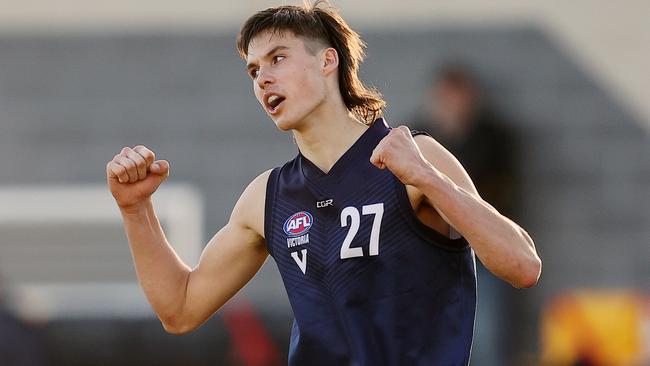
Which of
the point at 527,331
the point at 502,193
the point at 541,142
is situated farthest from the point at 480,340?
the point at 541,142

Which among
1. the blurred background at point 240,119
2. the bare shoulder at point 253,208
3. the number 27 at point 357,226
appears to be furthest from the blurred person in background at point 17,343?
the number 27 at point 357,226

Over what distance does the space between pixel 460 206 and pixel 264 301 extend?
229 inches

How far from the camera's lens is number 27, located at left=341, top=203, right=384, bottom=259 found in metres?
4.47

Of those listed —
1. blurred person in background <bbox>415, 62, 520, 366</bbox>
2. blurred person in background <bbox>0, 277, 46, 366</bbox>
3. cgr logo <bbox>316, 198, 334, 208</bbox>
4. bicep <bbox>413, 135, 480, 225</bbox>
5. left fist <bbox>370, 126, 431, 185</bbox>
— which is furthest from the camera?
blurred person in background <bbox>0, 277, 46, 366</bbox>

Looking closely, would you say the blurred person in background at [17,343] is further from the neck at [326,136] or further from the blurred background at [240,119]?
the neck at [326,136]

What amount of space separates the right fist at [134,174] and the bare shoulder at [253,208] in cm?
31

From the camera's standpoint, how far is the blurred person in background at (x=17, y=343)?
340 inches

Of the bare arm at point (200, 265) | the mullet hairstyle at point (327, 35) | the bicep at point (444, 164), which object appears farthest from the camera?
the bare arm at point (200, 265)

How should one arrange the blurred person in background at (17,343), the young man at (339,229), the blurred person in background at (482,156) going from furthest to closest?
the blurred person in background at (17,343) < the blurred person in background at (482,156) < the young man at (339,229)

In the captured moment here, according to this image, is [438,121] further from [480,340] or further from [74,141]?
[74,141]

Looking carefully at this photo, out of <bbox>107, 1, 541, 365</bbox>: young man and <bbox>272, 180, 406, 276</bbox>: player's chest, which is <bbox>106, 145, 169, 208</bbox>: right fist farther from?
<bbox>272, 180, 406, 276</bbox>: player's chest

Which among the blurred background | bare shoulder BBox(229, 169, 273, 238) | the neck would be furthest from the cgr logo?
the blurred background

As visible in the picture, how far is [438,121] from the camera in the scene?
873 cm

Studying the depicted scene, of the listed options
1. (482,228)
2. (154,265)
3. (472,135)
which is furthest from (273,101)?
(472,135)
